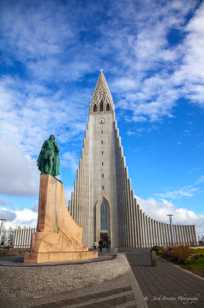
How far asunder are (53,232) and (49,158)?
3454 mm

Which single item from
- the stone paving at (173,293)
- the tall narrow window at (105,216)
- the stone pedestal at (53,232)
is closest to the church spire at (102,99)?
the tall narrow window at (105,216)

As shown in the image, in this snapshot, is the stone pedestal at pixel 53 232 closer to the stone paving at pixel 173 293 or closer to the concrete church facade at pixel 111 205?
the stone paving at pixel 173 293

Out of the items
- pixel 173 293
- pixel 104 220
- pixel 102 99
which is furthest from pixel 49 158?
pixel 102 99

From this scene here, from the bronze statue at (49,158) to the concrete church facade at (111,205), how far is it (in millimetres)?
28997

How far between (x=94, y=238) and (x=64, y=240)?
3081 cm

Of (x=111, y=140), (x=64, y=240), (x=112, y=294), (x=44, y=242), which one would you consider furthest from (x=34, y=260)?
(x=111, y=140)

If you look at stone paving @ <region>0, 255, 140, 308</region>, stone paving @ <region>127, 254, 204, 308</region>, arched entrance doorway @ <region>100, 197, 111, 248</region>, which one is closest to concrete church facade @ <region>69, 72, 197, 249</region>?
arched entrance doorway @ <region>100, 197, 111, 248</region>

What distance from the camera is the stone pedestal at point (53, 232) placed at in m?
10.0

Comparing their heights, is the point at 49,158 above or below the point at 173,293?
above

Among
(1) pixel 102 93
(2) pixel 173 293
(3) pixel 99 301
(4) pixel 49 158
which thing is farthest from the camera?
(1) pixel 102 93

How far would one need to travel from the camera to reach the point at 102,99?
50.6 metres

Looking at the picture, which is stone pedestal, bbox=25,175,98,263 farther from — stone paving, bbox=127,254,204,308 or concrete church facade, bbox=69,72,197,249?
concrete church facade, bbox=69,72,197,249

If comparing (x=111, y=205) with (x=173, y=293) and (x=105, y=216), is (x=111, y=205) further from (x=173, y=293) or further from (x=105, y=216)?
(x=173, y=293)

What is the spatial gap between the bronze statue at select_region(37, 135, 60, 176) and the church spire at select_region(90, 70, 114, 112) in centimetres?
3733
